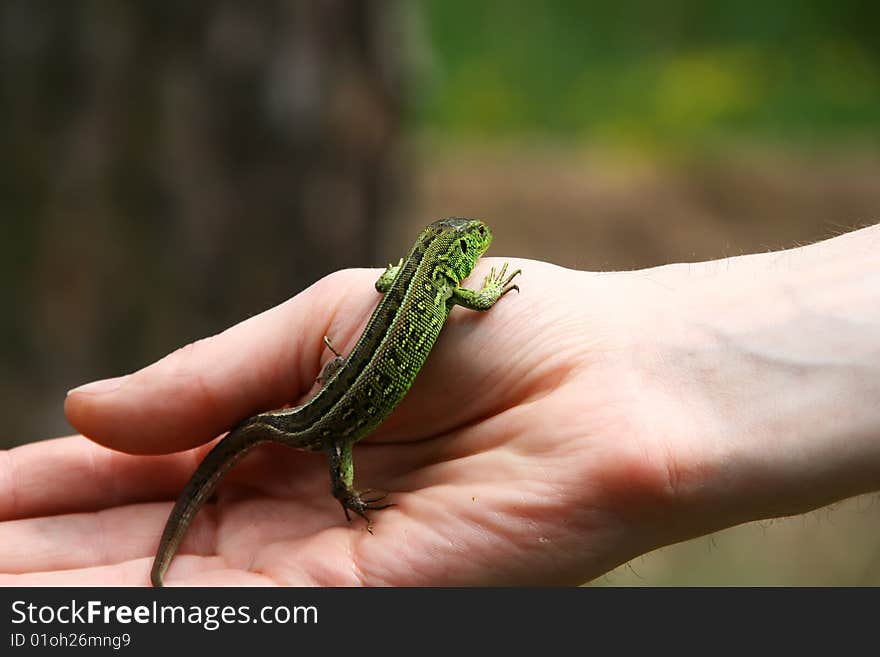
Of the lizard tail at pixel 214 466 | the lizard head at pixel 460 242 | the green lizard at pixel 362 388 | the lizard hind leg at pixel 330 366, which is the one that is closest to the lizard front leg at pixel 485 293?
the green lizard at pixel 362 388

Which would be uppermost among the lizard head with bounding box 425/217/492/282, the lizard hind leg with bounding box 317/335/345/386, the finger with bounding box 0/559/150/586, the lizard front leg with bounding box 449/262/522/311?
the lizard head with bounding box 425/217/492/282

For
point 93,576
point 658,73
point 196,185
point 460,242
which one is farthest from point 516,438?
point 658,73

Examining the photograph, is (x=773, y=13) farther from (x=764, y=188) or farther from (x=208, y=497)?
(x=208, y=497)

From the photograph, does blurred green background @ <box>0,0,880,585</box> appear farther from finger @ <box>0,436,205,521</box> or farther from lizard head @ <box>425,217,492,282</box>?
lizard head @ <box>425,217,492,282</box>

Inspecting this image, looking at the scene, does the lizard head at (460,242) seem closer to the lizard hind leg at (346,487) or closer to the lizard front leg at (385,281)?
the lizard front leg at (385,281)

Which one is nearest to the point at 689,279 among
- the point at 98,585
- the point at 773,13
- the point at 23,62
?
the point at 98,585

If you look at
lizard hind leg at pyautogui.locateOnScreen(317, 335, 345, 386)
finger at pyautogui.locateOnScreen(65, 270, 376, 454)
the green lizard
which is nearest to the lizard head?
the green lizard
